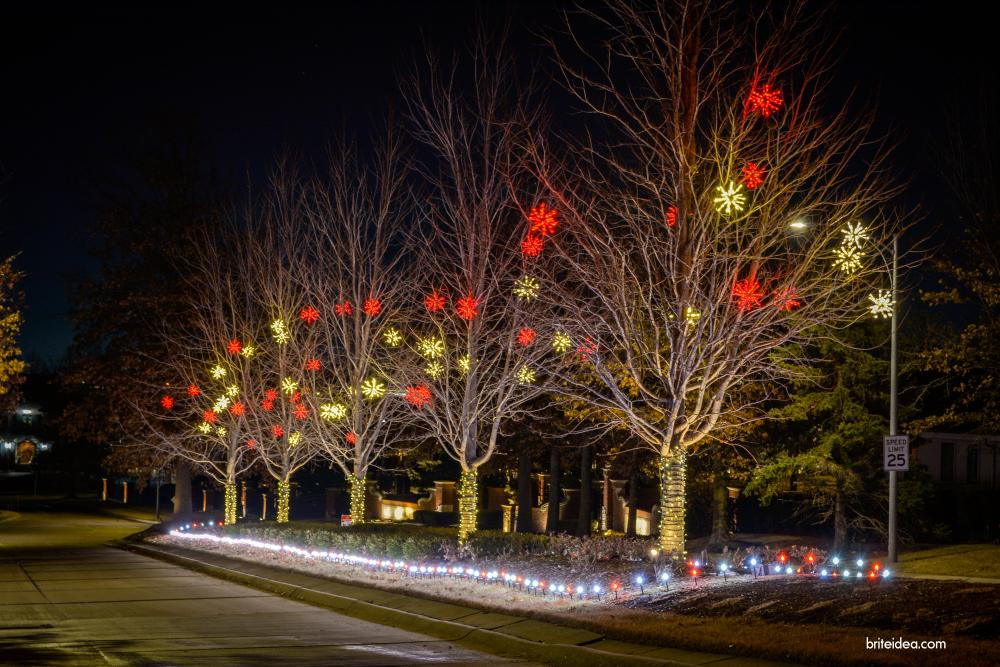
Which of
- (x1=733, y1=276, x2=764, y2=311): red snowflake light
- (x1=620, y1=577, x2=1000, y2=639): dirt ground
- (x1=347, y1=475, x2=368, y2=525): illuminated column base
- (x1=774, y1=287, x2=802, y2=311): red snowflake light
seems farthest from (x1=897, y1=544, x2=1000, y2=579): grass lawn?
(x1=347, y1=475, x2=368, y2=525): illuminated column base

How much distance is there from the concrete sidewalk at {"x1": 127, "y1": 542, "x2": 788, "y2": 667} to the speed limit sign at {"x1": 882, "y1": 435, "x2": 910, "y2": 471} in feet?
29.0

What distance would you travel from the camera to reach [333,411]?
2622 centimetres

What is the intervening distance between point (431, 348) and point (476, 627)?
8717 millimetres

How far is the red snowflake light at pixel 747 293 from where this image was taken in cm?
1670

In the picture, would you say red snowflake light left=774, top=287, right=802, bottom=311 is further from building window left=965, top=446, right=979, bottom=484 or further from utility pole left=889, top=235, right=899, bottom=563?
building window left=965, top=446, right=979, bottom=484

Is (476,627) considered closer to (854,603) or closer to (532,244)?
(854,603)

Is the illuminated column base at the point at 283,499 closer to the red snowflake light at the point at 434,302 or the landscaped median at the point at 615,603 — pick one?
the landscaped median at the point at 615,603

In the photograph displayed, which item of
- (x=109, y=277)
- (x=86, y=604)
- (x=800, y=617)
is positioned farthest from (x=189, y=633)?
(x=109, y=277)

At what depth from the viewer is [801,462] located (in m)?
24.6

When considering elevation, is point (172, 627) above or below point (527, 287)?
below

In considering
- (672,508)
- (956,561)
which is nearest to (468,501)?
(672,508)

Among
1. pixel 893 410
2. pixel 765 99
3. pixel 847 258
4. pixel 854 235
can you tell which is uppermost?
pixel 765 99

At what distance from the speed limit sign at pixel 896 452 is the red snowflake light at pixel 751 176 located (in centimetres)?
608

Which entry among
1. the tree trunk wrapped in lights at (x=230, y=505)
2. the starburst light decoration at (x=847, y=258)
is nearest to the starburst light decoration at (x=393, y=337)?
the starburst light decoration at (x=847, y=258)
